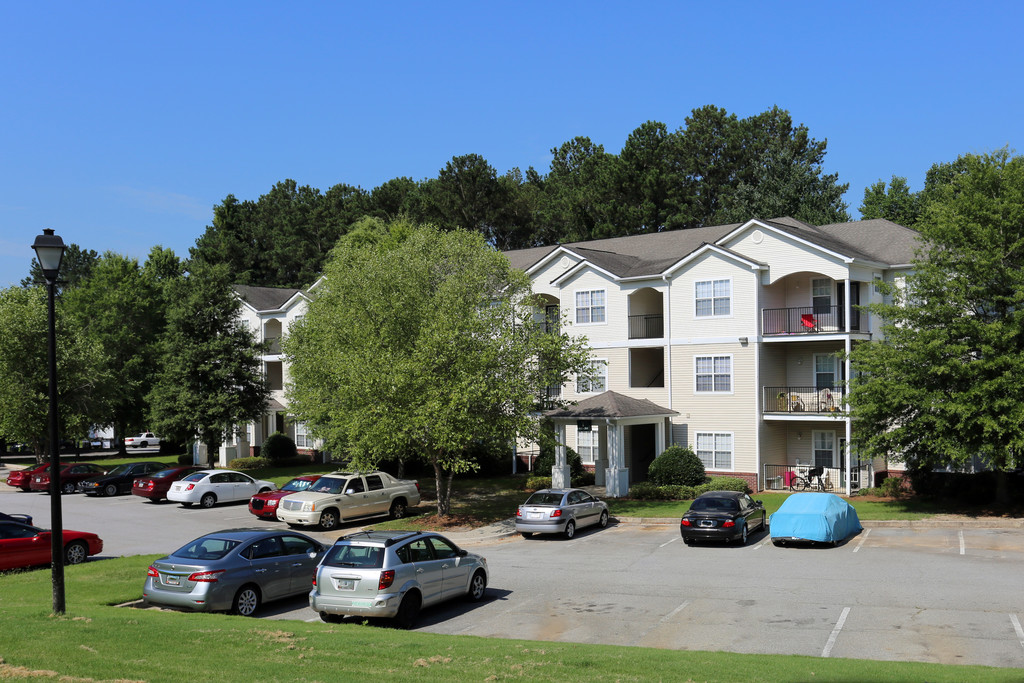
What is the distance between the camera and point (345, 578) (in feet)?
49.7

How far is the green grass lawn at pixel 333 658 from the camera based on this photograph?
10383mm

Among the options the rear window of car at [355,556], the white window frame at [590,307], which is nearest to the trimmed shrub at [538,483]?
the white window frame at [590,307]

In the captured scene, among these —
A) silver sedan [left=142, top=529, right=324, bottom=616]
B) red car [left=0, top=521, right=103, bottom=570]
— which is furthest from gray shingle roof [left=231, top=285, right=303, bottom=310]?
silver sedan [left=142, top=529, right=324, bottom=616]

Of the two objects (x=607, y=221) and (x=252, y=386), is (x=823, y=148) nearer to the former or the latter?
(x=607, y=221)

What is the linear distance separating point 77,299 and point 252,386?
19549mm

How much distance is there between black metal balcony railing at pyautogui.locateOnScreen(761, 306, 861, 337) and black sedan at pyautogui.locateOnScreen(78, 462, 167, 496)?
2722 cm

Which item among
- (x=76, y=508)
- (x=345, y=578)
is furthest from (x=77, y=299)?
(x=345, y=578)

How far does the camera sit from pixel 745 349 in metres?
35.9

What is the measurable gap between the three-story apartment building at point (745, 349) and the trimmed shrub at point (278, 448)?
1929 cm

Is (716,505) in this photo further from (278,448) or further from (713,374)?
(278,448)

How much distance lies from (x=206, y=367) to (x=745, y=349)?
26340 mm

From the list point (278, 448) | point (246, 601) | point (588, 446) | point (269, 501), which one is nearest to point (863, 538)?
point (588, 446)

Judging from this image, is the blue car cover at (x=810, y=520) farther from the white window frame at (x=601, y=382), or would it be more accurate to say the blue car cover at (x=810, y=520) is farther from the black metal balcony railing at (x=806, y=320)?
the white window frame at (x=601, y=382)

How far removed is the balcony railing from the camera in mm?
34875
